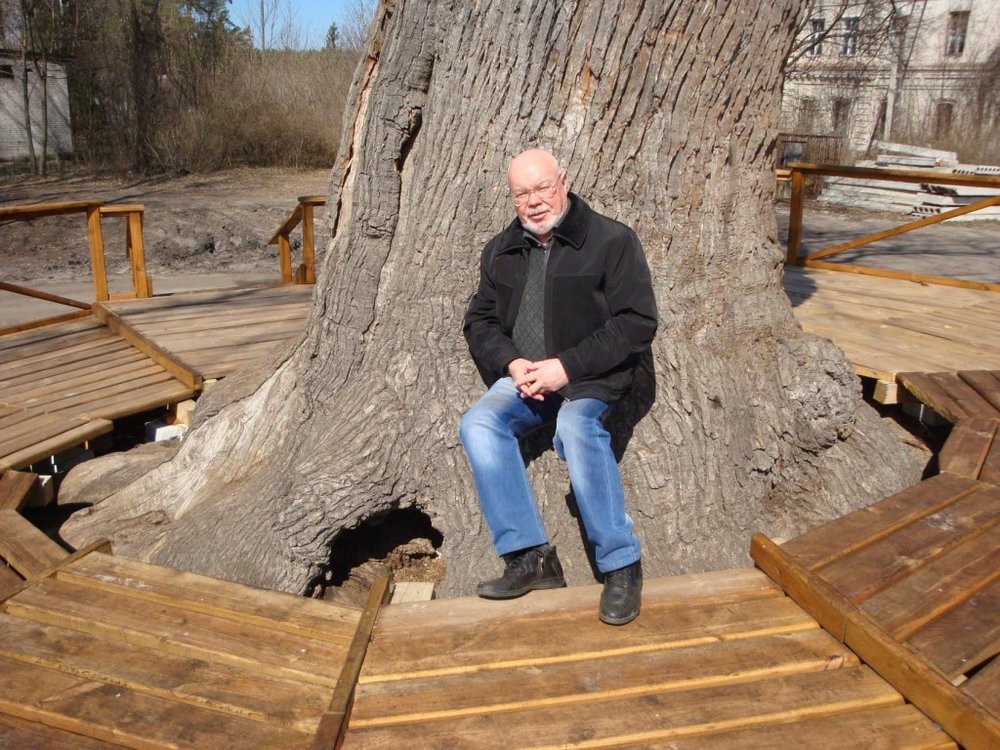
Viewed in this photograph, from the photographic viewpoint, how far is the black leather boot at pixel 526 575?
3.04 meters

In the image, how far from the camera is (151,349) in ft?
21.5

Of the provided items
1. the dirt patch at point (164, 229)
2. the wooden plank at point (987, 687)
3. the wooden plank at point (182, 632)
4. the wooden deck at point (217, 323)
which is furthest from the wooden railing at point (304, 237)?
the wooden plank at point (987, 687)

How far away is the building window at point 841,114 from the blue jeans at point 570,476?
2870 centimetres

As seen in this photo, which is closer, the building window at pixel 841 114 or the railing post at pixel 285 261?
the railing post at pixel 285 261

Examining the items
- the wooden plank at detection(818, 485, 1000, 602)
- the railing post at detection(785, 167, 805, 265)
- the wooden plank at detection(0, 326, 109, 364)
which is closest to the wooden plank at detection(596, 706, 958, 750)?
the wooden plank at detection(818, 485, 1000, 602)

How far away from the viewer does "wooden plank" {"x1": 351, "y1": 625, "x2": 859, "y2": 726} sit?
2.52 metres

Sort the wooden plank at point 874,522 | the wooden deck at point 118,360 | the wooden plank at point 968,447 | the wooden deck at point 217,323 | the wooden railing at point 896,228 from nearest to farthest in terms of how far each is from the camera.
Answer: the wooden plank at point 874,522 → the wooden plank at point 968,447 → the wooden deck at point 118,360 → the wooden deck at point 217,323 → the wooden railing at point 896,228

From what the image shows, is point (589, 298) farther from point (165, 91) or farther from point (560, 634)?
point (165, 91)

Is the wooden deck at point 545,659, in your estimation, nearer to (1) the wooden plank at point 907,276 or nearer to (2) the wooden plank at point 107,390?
(2) the wooden plank at point 107,390

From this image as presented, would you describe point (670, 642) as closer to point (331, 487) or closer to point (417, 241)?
point (331, 487)

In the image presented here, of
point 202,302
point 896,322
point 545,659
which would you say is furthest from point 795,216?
point 545,659

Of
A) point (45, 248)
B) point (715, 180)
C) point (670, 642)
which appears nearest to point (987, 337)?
point (715, 180)

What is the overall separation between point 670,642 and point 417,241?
1.87m

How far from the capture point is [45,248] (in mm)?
15375
